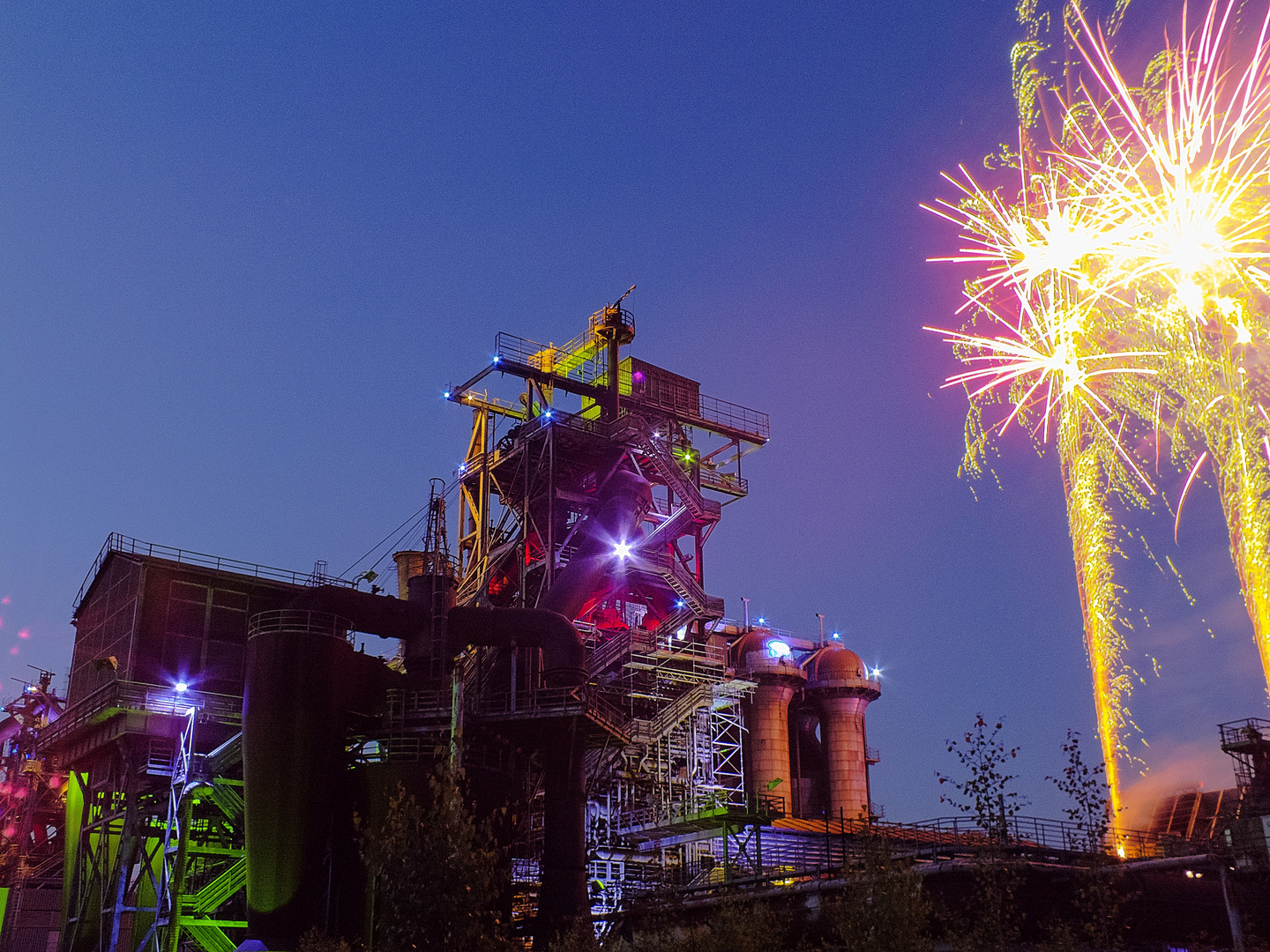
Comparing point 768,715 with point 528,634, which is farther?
point 768,715

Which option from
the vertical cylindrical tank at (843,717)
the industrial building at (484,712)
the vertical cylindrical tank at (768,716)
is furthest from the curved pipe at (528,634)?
the vertical cylindrical tank at (843,717)

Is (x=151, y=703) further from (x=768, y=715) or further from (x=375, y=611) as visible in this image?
(x=768, y=715)

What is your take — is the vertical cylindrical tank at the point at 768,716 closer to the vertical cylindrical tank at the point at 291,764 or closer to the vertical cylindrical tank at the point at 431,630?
the vertical cylindrical tank at the point at 431,630

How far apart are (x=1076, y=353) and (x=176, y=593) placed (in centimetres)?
3922

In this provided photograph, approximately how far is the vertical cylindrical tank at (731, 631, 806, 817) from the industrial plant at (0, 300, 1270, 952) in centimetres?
20

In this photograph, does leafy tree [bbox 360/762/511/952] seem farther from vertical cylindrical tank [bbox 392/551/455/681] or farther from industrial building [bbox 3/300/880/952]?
vertical cylindrical tank [bbox 392/551/455/681]

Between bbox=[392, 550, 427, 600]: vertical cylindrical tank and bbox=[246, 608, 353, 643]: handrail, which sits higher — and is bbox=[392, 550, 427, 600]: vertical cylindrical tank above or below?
above

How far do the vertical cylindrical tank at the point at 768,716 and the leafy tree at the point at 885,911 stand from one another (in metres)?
37.0

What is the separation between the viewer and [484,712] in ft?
161

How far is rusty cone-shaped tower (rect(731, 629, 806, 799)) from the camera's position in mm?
66688

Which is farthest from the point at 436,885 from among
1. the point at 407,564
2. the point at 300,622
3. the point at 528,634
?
the point at 407,564

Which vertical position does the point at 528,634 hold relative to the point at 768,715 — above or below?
above

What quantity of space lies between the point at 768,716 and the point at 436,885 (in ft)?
137

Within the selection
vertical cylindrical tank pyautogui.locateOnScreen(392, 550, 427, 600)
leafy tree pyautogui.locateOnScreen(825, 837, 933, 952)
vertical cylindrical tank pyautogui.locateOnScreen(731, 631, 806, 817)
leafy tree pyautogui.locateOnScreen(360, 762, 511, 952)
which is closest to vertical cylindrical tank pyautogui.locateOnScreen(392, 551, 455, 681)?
leafy tree pyautogui.locateOnScreen(360, 762, 511, 952)
